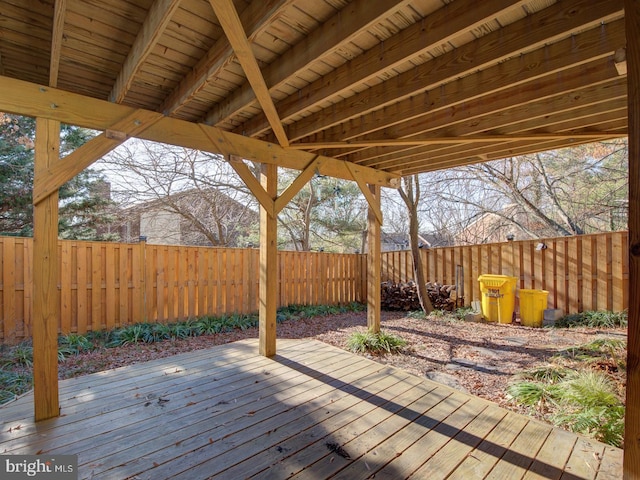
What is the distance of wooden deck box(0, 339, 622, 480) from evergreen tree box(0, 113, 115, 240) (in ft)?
15.0

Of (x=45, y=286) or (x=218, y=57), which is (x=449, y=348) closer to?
(x=218, y=57)

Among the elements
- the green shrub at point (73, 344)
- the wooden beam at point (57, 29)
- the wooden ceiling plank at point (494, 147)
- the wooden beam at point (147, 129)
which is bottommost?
the green shrub at point (73, 344)

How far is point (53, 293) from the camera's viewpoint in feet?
7.48

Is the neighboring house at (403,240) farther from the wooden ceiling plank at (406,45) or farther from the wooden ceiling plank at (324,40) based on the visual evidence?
the wooden ceiling plank at (324,40)

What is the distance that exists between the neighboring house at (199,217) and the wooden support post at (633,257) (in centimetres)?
911

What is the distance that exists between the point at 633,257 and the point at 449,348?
3.68 m

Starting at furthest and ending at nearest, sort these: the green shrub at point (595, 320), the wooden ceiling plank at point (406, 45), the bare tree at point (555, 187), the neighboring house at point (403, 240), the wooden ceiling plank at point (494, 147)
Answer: the neighboring house at point (403, 240) → the bare tree at point (555, 187) → the green shrub at point (595, 320) → the wooden ceiling plank at point (494, 147) → the wooden ceiling plank at point (406, 45)

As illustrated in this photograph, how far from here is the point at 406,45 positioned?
1946 millimetres

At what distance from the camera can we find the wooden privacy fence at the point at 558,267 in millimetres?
5238

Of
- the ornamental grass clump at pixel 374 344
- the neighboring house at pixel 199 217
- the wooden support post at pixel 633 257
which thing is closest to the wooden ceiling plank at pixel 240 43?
the wooden support post at pixel 633 257

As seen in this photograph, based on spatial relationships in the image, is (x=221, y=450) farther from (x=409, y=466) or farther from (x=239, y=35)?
(x=239, y=35)

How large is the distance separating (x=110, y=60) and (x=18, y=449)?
2581 mm

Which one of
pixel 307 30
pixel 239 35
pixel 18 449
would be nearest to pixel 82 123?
pixel 239 35

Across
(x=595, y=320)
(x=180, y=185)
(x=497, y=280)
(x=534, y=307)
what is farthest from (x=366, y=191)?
(x=180, y=185)
